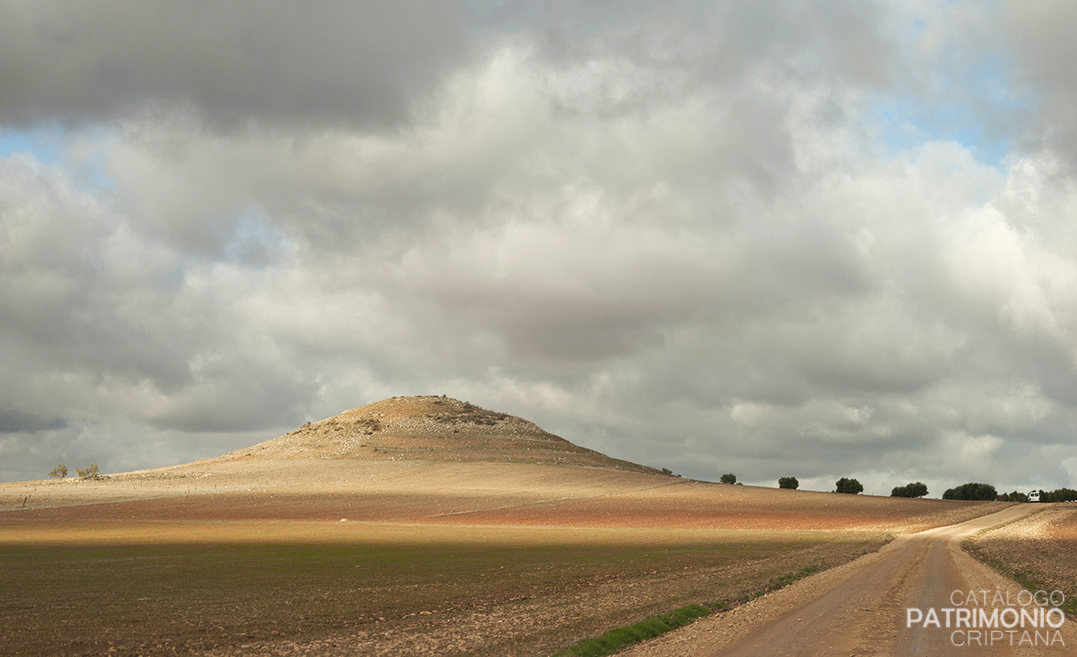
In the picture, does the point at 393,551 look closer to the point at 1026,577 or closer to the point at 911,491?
the point at 1026,577

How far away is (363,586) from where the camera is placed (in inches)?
1190

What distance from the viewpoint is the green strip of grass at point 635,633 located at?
1748 cm

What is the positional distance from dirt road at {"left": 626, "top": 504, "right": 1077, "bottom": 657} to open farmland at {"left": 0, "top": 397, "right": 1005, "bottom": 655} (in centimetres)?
258

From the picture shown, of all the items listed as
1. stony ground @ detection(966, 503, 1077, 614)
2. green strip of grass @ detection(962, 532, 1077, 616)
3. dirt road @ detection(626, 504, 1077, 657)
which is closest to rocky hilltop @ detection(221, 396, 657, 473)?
stony ground @ detection(966, 503, 1077, 614)

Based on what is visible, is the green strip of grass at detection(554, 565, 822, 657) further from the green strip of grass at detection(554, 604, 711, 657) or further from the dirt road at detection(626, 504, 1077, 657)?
the dirt road at detection(626, 504, 1077, 657)

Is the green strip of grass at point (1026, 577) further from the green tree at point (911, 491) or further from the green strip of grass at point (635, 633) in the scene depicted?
the green tree at point (911, 491)

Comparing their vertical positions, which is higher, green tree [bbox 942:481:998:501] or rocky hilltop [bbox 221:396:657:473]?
rocky hilltop [bbox 221:396:657:473]

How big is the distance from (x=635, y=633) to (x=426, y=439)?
141549 millimetres

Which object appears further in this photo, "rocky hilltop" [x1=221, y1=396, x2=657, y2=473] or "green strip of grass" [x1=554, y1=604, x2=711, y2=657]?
"rocky hilltop" [x1=221, y1=396, x2=657, y2=473]

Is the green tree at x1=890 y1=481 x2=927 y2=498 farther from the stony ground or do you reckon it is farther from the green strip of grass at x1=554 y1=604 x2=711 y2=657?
the green strip of grass at x1=554 y1=604 x2=711 y2=657

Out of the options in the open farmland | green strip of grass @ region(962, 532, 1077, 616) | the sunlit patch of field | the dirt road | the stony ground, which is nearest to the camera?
the dirt road

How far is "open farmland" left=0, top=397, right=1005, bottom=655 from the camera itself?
70.4ft

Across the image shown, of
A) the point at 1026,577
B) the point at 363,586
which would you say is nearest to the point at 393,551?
the point at 363,586

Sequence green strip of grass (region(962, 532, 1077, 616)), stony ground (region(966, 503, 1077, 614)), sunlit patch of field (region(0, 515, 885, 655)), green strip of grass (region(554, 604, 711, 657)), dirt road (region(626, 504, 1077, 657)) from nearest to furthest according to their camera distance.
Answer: dirt road (region(626, 504, 1077, 657)) < green strip of grass (region(554, 604, 711, 657)) < sunlit patch of field (region(0, 515, 885, 655)) < green strip of grass (region(962, 532, 1077, 616)) < stony ground (region(966, 503, 1077, 614))
